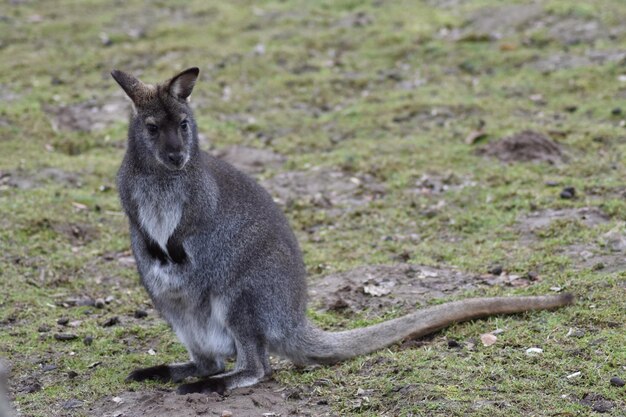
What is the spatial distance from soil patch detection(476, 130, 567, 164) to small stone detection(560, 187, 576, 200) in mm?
727

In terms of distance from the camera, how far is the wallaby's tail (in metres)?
4.79

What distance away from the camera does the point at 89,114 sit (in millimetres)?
9102

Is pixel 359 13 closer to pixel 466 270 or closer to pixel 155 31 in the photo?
pixel 155 31

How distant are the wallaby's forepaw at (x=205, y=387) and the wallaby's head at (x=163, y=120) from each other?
106 centimetres

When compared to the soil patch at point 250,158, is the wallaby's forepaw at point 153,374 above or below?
below

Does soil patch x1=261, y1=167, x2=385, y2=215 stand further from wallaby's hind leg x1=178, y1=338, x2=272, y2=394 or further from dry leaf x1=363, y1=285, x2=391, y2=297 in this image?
wallaby's hind leg x1=178, y1=338, x2=272, y2=394

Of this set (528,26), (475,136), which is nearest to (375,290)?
(475,136)

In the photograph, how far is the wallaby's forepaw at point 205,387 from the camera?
4.51 m

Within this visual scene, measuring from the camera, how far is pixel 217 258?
4.75 m

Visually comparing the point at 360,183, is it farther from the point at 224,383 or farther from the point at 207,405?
the point at 207,405

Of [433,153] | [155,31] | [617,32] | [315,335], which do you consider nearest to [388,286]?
[315,335]

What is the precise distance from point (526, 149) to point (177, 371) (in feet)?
13.1

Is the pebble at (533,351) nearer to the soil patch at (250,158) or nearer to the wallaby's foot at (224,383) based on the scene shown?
the wallaby's foot at (224,383)

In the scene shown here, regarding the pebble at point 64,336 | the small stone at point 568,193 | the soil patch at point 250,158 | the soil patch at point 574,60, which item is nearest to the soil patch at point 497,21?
the soil patch at point 574,60
